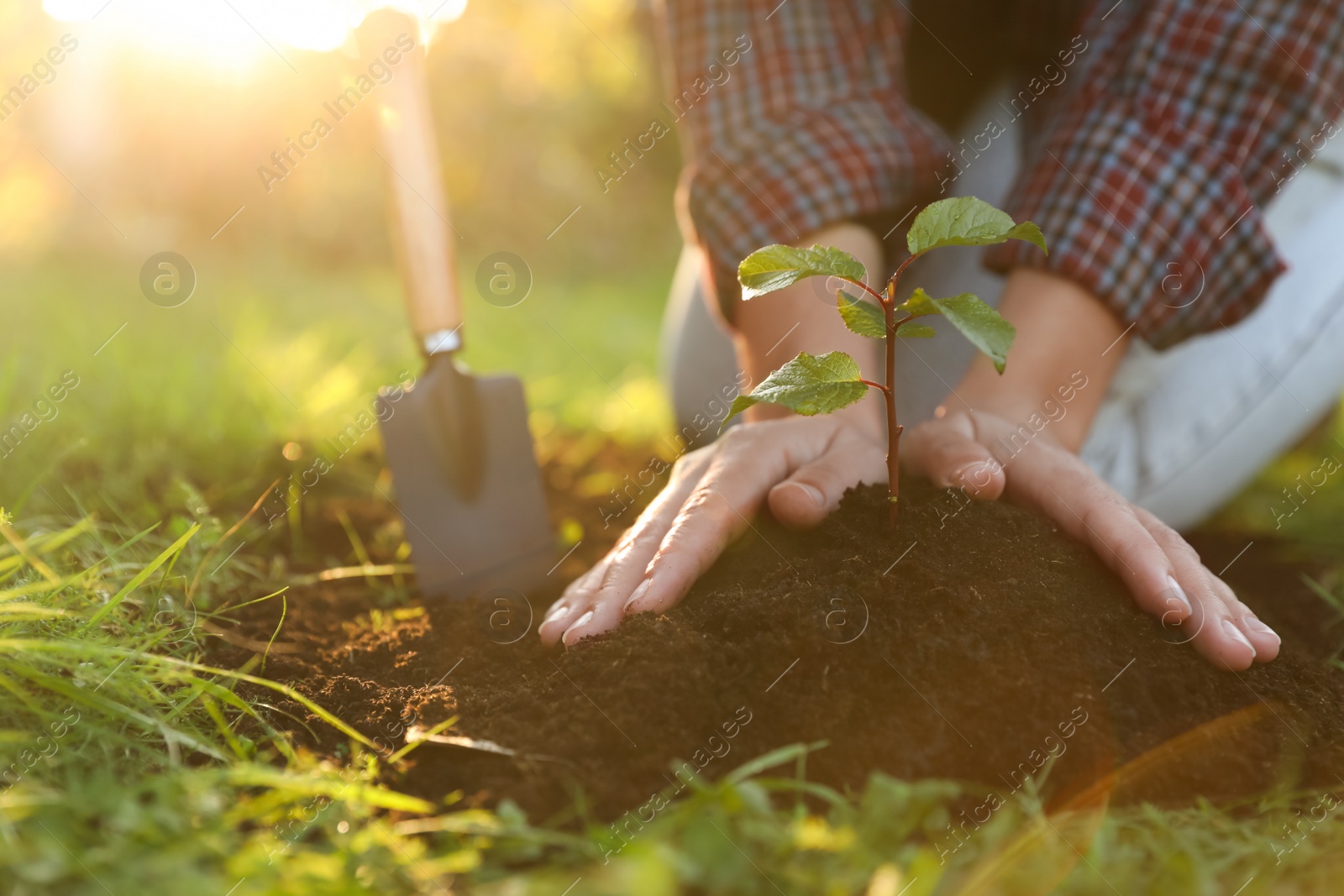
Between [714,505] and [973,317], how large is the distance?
1.61ft

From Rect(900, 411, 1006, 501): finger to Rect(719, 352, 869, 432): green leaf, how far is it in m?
0.32

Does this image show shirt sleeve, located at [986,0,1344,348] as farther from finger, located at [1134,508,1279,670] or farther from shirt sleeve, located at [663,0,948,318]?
finger, located at [1134,508,1279,670]

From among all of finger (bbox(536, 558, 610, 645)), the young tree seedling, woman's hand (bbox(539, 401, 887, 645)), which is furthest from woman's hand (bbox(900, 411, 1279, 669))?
finger (bbox(536, 558, 610, 645))

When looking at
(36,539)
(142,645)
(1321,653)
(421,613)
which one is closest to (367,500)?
(421,613)

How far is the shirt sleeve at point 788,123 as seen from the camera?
1764 mm

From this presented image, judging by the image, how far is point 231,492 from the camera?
1918mm

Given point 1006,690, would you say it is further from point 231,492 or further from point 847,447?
point 231,492

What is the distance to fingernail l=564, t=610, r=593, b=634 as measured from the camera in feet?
3.78

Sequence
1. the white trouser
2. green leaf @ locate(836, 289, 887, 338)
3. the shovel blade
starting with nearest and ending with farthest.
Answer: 1. green leaf @ locate(836, 289, 887, 338)
2. the shovel blade
3. the white trouser

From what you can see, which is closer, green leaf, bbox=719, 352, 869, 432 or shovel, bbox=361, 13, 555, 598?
green leaf, bbox=719, 352, 869, 432

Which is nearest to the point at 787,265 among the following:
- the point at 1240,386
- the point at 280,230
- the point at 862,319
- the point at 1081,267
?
the point at 862,319

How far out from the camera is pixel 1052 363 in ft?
5.16

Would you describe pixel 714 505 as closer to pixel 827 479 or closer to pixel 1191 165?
pixel 827 479

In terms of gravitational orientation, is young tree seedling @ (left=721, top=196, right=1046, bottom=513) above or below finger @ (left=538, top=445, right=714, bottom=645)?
above
